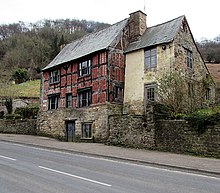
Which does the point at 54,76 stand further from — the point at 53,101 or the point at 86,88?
the point at 86,88

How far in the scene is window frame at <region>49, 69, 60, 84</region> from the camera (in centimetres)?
3041

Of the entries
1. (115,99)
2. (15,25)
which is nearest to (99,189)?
(115,99)

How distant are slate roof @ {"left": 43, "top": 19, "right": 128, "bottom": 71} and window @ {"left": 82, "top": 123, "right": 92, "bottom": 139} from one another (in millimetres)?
6551

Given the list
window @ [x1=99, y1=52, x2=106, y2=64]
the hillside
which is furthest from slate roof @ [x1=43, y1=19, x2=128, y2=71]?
the hillside

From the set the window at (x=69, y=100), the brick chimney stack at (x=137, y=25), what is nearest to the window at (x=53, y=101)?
the window at (x=69, y=100)

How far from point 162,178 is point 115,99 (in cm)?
1592

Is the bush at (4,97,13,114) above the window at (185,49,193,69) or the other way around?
the other way around

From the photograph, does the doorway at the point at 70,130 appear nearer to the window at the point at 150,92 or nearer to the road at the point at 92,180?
the window at the point at 150,92

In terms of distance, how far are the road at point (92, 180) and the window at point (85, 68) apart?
51.5 feet

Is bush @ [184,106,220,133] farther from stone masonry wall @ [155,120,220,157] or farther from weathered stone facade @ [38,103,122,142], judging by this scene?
weathered stone facade @ [38,103,122,142]

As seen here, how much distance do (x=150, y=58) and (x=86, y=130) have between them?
326 inches

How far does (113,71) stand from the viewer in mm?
25516

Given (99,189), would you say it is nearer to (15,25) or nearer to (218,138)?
(218,138)

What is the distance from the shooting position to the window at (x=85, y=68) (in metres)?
26.8
